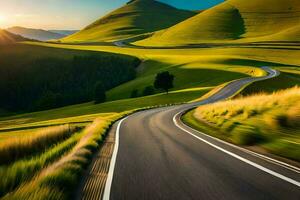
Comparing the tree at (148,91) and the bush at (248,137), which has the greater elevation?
the bush at (248,137)

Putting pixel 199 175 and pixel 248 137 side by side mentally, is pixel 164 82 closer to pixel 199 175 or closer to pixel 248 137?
pixel 248 137

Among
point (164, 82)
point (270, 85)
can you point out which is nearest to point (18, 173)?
point (270, 85)

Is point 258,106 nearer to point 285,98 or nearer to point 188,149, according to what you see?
point 285,98

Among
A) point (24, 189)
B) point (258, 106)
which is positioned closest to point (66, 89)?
point (258, 106)

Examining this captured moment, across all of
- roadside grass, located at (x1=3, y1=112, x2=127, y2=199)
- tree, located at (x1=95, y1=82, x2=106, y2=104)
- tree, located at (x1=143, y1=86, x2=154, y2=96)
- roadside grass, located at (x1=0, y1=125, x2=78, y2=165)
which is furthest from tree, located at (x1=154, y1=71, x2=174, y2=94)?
roadside grass, located at (x1=3, y1=112, x2=127, y2=199)

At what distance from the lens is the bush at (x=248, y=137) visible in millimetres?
12766

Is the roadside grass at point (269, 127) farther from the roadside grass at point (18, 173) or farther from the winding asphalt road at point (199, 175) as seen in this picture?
the roadside grass at point (18, 173)

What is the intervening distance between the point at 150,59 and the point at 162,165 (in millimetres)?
141298

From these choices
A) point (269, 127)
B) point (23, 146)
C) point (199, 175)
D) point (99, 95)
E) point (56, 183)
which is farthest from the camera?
point (99, 95)

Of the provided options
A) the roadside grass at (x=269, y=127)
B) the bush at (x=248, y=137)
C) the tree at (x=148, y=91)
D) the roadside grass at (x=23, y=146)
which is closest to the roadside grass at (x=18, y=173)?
the roadside grass at (x=23, y=146)

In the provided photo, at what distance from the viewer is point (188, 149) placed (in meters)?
12.0

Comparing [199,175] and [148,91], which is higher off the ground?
[199,175]

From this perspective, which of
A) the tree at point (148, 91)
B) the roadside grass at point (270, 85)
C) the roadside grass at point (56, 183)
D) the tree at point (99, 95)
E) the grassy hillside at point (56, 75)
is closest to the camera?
the roadside grass at point (56, 183)

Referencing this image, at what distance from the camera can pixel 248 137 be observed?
Answer: 13055 mm
